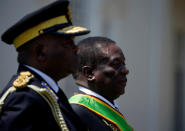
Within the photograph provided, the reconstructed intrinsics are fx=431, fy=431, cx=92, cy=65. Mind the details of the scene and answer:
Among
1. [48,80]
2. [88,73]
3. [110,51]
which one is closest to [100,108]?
[88,73]

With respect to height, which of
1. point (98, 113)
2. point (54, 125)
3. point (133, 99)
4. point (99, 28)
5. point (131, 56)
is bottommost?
point (133, 99)

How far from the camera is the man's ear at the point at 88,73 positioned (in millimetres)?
3393

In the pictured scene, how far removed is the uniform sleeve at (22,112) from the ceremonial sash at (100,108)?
92 cm

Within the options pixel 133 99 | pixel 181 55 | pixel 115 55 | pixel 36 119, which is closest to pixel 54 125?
pixel 36 119

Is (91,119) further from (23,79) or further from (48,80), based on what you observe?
(23,79)

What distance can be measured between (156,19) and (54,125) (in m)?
8.97

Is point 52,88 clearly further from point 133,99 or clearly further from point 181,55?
point 181,55

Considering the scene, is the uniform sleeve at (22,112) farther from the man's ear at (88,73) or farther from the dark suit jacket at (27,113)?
the man's ear at (88,73)

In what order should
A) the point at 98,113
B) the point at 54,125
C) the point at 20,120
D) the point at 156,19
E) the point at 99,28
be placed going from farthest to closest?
the point at 156,19 < the point at 99,28 < the point at 98,113 < the point at 54,125 < the point at 20,120

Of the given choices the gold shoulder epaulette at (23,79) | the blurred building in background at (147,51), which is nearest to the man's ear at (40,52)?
A: the gold shoulder epaulette at (23,79)

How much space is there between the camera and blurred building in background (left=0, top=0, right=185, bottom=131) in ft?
30.6

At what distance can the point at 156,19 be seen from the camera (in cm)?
1110

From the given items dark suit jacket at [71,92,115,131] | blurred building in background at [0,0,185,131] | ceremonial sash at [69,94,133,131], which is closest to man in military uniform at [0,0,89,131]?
dark suit jacket at [71,92,115,131]

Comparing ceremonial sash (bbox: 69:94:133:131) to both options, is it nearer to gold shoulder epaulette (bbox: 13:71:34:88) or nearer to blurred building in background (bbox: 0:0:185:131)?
gold shoulder epaulette (bbox: 13:71:34:88)
